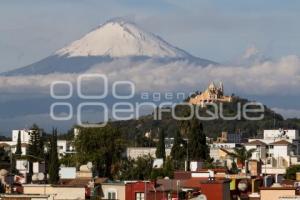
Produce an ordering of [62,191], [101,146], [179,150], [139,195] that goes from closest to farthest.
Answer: [62,191] < [139,195] < [101,146] < [179,150]

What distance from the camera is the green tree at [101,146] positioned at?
94.1 metres

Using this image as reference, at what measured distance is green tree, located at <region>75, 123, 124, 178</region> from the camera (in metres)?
94.1

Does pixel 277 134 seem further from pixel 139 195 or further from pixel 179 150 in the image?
pixel 139 195

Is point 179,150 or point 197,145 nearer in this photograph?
point 197,145

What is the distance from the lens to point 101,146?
324 feet

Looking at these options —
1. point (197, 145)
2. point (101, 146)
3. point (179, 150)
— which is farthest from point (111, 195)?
point (179, 150)

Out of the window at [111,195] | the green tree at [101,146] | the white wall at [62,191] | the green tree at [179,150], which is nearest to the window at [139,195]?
the window at [111,195]

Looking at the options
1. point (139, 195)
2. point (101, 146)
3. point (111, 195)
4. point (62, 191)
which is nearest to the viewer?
point (62, 191)

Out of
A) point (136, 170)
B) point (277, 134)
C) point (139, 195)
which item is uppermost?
point (277, 134)

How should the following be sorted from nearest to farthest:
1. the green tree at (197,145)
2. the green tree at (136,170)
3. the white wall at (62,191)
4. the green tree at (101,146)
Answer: the white wall at (62,191) < the green tree at (136,170) < the green tree at (101,146) < the green tree at (197,145)

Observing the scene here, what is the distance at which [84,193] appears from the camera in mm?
43344

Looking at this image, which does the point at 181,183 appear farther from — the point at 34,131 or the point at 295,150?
the point at 295,150

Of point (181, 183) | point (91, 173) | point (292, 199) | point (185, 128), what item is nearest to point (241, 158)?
point (185, 128)

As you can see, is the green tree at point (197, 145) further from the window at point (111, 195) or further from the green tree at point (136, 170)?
the window at point (111, 195)
